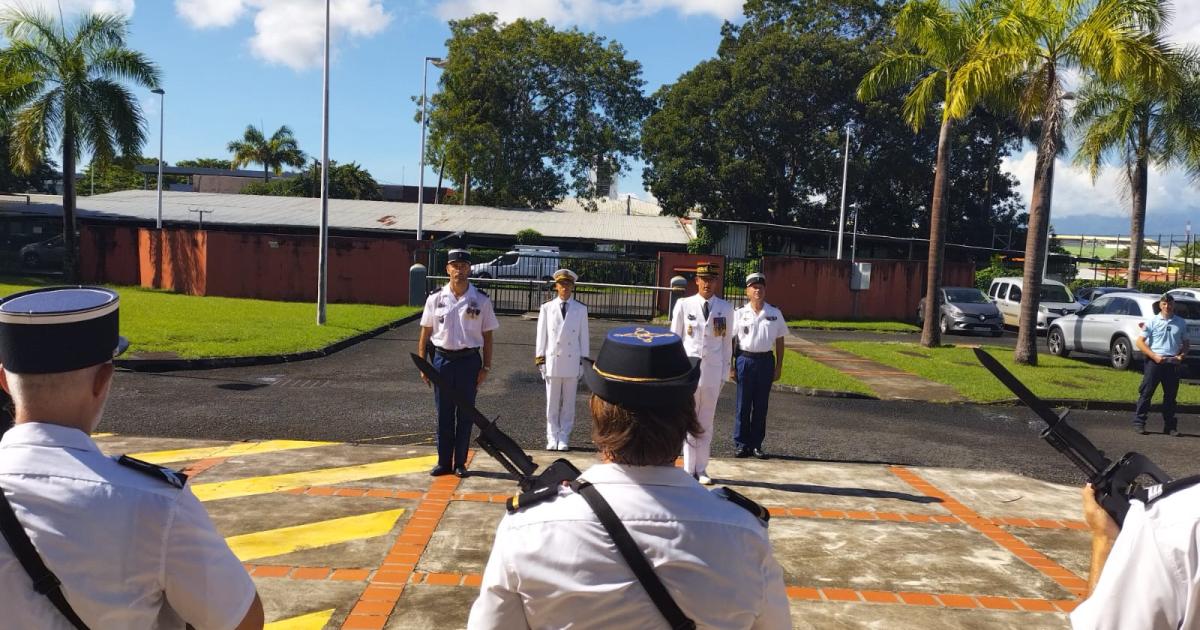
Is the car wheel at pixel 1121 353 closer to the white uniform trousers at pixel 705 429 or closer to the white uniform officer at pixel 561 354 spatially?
the white uniform trousers at pixel 705 429

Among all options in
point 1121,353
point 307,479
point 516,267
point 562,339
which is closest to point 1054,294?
point 1121,353

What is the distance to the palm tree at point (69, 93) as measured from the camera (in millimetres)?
24766

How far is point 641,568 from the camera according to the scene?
6.14 feet

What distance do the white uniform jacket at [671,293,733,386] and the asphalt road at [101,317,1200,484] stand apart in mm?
1280

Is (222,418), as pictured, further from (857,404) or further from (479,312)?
(857,404)

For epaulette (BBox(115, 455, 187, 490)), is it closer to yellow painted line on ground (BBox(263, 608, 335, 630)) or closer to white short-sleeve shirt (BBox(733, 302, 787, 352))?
yellow painted line on ground (BBox(263, 608, 335, 630))

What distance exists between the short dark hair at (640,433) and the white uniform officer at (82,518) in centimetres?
93

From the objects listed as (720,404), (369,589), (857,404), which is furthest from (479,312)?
(857,404)

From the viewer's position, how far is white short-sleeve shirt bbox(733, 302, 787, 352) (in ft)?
28.2

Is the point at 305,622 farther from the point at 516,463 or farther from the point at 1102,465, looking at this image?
the point at 1102,465

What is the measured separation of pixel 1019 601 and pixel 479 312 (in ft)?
15.4

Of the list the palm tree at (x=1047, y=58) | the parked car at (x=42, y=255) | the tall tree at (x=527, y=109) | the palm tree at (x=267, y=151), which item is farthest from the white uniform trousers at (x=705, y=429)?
the palm tree at (x=267, y=151)

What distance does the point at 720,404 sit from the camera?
39.2ft

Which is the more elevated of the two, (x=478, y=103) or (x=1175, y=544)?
(x=478, y=103)
